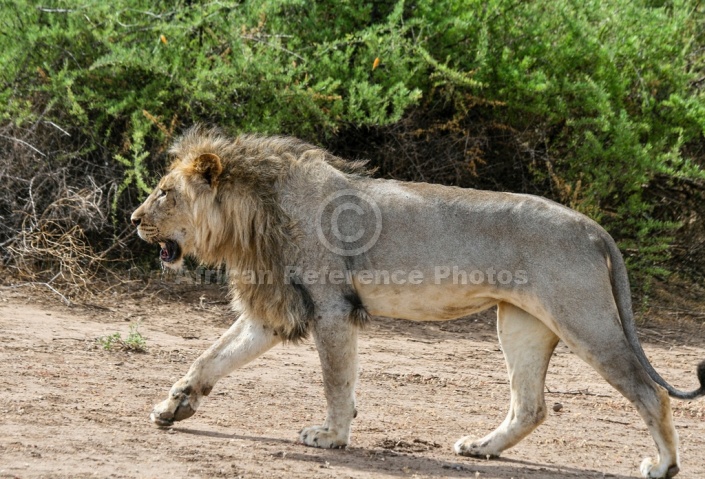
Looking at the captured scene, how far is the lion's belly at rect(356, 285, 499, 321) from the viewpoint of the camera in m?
4.52

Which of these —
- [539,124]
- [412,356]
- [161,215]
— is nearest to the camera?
[161,215]

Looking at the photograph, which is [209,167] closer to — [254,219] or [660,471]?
[254,219]

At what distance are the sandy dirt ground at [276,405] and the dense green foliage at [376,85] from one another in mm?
1257

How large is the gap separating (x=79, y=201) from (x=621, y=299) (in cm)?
474

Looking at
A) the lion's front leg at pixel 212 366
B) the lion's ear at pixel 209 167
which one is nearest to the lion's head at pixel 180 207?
the lion's ear at pixel 209 167

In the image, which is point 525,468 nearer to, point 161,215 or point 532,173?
point 161,215

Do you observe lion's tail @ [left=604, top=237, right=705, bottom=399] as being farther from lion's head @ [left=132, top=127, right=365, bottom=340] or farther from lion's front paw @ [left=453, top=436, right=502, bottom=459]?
lion's head @ [left=132, top=127, right=365, bottom=340]

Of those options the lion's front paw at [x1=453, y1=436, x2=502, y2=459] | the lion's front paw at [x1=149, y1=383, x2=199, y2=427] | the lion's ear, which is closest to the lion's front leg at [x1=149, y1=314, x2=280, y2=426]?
the lion's front paw at [x1=149, y1=383, x2=199, y2=427]

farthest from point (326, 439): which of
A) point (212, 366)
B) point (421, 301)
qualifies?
point (421, 301)

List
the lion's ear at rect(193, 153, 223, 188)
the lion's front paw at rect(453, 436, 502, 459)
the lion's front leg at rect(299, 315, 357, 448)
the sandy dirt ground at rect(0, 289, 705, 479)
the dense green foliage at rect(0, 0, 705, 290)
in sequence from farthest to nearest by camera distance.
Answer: the dense green foliage at rect(0, 0, 705, 290), the lion's ear at rect(193, 153, 223, 188), the lion's front paw at rect(453, 436, 502, 459), the lion's front leg at rect(299, 315, 357, 448), the sandy dirt ground at rect(0, 289, 705, 479)

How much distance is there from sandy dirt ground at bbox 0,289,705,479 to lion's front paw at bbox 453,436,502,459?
0.15 ft

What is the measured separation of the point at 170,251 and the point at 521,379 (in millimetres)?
1843

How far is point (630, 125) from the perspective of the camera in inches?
316

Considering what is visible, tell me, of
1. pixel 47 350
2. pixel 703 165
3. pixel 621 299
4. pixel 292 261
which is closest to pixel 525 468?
pixel 621 299
